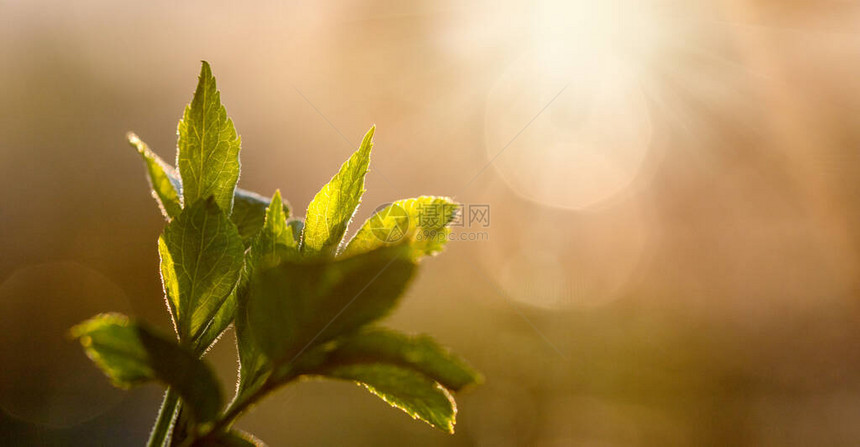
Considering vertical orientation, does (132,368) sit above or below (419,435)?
below

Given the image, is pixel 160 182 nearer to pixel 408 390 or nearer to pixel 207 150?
pixel 207 150

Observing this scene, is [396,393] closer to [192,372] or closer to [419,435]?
[192,372]

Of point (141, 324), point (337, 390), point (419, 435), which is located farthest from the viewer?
point (337, 390)

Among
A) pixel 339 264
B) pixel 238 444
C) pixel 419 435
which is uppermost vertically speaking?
pixel 419 435

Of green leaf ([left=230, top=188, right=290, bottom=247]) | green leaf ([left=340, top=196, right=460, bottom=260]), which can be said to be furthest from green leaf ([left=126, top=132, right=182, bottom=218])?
green leaf ([left=340, top=196, right=460, bottom=260])

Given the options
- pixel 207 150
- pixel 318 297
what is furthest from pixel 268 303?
pixel 207 150

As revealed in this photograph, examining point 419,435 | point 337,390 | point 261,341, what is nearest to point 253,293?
point 261,341

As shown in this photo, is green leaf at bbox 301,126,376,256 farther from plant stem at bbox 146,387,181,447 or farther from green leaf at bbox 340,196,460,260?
plant stem at bbox 146,387,181,447

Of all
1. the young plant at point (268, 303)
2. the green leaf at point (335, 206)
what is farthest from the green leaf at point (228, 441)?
the green leaf at point (335, 206)
